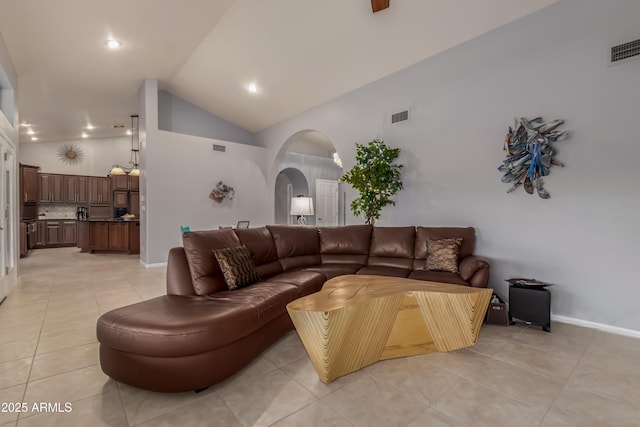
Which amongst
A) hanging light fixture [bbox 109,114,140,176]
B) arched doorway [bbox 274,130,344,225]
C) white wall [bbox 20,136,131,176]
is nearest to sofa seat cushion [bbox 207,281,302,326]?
arched doorway [bbox 274,130,344,225]

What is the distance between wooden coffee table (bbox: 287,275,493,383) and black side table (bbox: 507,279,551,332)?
2.78 ft

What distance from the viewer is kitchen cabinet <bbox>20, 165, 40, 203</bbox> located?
26.4 ft

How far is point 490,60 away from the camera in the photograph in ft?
12.2

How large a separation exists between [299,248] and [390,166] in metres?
1.94

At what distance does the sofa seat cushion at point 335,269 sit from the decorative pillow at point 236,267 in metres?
0.80

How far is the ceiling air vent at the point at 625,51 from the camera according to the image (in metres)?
2.76

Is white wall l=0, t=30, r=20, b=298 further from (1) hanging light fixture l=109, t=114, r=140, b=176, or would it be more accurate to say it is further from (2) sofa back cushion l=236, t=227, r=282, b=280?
(1) hanging light fixture l=109, t=114, r=140, b=176

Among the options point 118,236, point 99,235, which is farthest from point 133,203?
point 118,236

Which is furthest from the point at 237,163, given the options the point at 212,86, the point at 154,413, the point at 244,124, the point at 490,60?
the point at 154,413

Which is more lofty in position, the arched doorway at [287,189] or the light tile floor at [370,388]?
the arched doorway at [287,189]

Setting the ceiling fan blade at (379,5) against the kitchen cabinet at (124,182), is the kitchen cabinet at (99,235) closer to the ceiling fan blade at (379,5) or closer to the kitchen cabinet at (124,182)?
the kitchen cabinet at (124,182)

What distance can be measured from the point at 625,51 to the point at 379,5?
2412 mm

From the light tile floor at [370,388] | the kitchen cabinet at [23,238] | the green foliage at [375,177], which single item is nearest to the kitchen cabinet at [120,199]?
the kitchen cabinet at [23,238]

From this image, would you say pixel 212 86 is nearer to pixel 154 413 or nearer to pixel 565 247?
pixel 154 413
